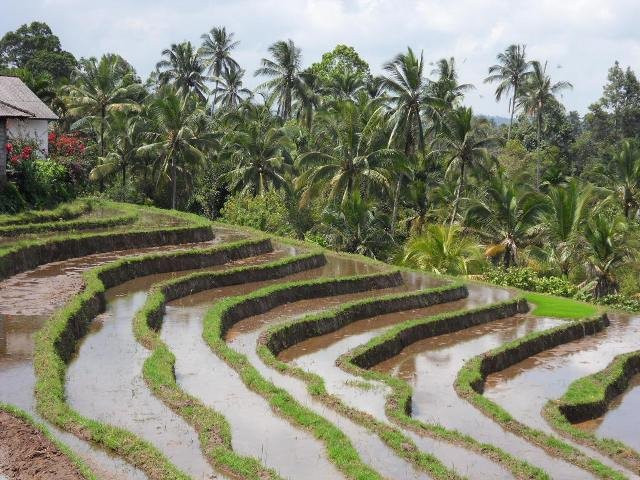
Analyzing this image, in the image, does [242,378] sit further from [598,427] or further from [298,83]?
[298,83]

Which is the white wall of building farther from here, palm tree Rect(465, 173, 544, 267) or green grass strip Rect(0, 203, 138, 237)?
palm tree Rect(465, 173, 544, 267)

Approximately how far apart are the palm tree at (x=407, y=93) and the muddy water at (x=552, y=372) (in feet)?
42.9

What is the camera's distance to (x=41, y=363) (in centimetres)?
1277

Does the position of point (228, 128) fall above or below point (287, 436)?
above

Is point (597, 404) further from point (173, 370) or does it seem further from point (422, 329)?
point (173, 370)

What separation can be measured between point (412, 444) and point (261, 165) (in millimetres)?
28398

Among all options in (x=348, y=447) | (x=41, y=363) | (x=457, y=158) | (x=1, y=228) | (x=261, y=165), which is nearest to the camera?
(x=348, y=447)

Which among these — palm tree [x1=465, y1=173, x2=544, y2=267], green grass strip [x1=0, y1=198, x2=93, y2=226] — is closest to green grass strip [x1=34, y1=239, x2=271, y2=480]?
green grass strip [x1=0, y1=198, x2=93, y2=226]

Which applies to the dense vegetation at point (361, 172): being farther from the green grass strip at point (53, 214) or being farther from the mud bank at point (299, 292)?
the mud bank at point (299, 292)

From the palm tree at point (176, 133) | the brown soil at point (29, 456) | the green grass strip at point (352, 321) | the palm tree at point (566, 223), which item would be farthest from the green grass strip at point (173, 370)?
the palm tree at point (176, 133)

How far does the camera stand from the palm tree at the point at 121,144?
40375 millimetres

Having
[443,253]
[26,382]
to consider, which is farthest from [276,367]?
[443,253]

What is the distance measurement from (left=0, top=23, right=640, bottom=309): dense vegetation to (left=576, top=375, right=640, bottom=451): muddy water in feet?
34.7

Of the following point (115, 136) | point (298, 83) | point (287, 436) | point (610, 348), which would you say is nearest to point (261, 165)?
point (115, 136)
